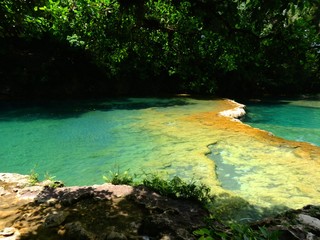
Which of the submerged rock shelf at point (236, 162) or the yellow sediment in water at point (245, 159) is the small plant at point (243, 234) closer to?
the submerged rock shelf at point (236, 162)

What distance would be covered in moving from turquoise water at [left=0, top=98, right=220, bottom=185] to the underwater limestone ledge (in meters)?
2.22

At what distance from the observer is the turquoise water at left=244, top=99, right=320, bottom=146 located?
1522cm

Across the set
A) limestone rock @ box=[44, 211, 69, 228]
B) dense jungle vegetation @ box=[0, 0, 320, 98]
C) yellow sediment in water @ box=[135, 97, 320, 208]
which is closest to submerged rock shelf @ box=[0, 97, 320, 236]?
yellow sediment in water @ box=[135, 97, 320, 208]

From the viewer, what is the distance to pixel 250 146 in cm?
1111

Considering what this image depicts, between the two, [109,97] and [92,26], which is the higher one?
[92,26]

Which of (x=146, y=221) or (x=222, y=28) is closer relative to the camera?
(x=146, y=221)

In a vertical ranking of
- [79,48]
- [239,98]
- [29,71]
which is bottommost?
[239,98]

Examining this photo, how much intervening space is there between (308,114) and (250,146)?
1168cm

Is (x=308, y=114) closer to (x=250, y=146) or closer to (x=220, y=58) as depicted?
(x=220, y=58)

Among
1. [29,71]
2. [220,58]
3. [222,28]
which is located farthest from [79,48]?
[222,28]

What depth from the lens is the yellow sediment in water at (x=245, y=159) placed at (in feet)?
24.8

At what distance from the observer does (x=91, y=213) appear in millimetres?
5340

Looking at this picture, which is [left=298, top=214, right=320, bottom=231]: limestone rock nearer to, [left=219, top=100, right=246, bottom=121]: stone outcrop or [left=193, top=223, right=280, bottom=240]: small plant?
[left=193, top=223, right=280, bottom=240]: small plant

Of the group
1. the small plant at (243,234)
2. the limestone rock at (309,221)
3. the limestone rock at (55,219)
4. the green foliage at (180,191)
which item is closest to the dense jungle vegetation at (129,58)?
the green foliage at (180,191)
